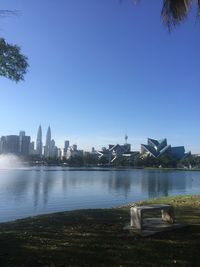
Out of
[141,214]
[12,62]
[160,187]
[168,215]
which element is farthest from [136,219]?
[160,187]

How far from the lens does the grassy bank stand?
5910mm

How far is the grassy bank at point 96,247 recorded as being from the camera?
591 centimetres

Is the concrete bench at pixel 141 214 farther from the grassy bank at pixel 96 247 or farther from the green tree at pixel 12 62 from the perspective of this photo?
the green tree at pixel 12 62

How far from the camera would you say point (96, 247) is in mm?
6691

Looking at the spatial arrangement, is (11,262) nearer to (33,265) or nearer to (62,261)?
(33,265)

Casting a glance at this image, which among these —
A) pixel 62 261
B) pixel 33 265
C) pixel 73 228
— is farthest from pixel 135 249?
pixel 73 228

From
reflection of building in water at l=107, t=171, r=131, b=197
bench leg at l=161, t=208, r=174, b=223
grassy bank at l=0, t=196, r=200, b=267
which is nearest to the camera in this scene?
grassy bank at l=0, t=196, r=200, b=267

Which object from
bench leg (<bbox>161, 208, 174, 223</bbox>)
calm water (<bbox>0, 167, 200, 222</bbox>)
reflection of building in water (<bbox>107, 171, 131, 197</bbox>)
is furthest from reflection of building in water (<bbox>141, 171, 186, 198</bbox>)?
bench leg (<bbox>161, 208, 174, 223</bbox>)

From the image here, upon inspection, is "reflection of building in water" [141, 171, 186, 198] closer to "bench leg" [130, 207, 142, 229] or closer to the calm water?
the calm water

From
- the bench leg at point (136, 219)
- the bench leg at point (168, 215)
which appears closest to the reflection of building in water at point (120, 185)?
the bench leg at point (168, 215)

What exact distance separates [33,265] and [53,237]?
187 cm

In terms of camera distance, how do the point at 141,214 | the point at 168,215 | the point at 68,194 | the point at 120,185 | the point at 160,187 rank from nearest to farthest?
the point at 141,214, the point at 168,215, the point at 68,194, the point at 160,187, the point at 120,185

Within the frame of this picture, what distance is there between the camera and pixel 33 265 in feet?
18.9

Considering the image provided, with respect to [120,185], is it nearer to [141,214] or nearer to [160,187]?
[160,187]
